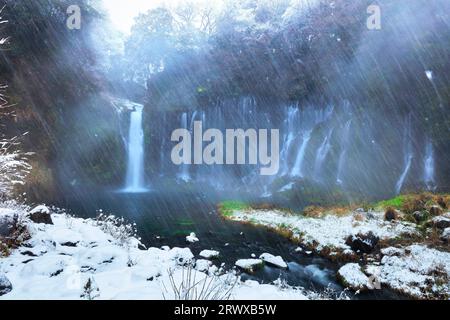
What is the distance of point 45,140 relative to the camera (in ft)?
85.1

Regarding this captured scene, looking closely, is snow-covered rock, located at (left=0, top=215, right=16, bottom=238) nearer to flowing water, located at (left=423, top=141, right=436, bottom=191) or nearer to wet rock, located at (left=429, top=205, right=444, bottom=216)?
wet rock, located at (left=429, top=205, right=444, bottom=216)

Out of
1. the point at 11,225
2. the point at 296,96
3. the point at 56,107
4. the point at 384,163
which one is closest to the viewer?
the point at 11,225

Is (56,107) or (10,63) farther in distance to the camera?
(56,107)

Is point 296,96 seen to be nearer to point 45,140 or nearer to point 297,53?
point 297,53

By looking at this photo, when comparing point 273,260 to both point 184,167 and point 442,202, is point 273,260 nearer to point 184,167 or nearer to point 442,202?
point 442,202

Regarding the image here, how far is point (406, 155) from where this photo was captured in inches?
778

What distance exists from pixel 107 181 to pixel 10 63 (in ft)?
42.5

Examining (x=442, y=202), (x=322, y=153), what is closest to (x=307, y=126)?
Result: (x=322, y=153)

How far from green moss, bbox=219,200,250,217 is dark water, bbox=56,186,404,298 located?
1.77 ft

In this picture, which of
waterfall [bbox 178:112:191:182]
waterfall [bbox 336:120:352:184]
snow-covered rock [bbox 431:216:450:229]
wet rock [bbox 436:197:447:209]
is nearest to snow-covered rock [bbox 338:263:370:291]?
snow-covered rock [bbox 431:216:450:229]

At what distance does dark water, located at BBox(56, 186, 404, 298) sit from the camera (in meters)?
8.26

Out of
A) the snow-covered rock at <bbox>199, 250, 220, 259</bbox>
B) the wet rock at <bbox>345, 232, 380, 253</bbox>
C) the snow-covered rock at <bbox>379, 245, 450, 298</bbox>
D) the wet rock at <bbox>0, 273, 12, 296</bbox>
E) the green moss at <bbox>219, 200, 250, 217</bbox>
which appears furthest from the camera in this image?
the green moss at <bbox>219, 200, 250, 217</bbox>

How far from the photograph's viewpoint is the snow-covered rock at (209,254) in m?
8.99
